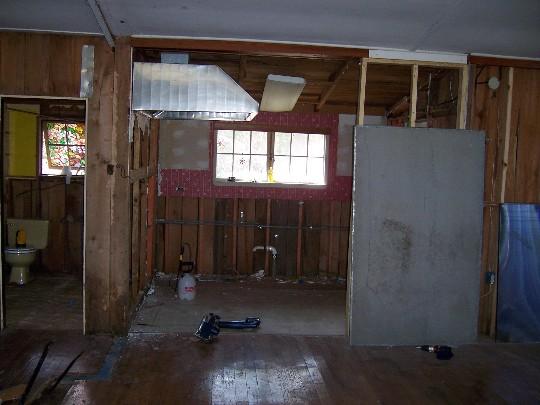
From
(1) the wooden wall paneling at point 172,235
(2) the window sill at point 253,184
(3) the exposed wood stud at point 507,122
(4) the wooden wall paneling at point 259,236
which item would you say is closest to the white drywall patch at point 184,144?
(2) the window sill at point 253,184

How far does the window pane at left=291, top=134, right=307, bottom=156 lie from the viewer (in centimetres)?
721

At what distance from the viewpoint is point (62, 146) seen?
7.04 metres

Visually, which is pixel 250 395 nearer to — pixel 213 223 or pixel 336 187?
pixel 213 223

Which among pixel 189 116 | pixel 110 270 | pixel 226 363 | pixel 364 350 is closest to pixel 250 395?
pixel 226 363

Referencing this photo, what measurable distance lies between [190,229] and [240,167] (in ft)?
3.92

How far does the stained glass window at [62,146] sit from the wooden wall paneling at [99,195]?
2.96 metres

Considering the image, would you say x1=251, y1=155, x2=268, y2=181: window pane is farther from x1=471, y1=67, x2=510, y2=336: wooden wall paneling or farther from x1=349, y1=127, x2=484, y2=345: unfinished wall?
x1=471, y1=67, x2=510, y2=336: wooden wall paneling

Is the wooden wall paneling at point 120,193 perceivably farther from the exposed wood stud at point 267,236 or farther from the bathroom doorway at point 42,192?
the exposed wood stud at point 267,236

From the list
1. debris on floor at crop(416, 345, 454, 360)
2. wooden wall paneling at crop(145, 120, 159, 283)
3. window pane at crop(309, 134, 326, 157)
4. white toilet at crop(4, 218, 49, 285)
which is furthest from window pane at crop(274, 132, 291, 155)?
debris on floor at crop(416, 345, 454, 360)

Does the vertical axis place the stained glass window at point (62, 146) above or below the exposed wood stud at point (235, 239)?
above

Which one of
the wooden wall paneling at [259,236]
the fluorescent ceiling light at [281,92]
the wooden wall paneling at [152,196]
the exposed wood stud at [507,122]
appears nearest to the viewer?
the exposed wood stud at [507,122]

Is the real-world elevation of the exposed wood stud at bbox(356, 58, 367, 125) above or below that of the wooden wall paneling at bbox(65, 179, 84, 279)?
above

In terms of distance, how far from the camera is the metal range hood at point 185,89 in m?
4.18

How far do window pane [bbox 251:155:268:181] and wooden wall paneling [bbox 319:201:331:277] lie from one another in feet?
3.26
